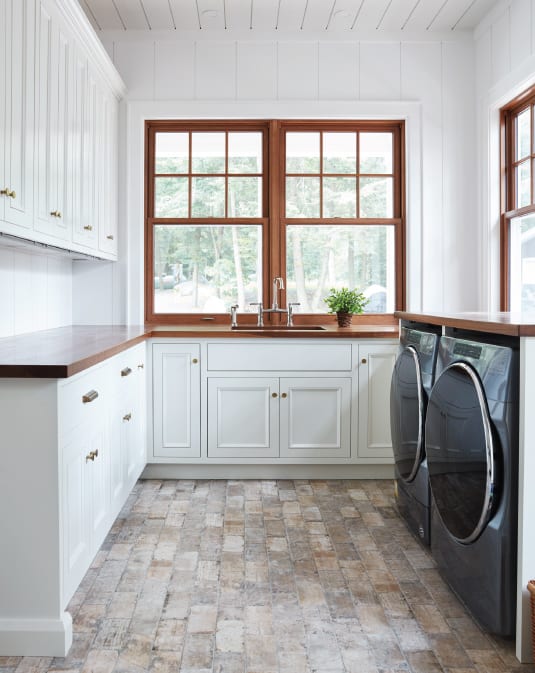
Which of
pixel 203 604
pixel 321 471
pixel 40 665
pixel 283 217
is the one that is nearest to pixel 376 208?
pixel 283 217

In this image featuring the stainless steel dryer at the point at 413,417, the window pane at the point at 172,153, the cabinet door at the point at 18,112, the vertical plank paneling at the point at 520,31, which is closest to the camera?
the cabinet door at the point at 18,112

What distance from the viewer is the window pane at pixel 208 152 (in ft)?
13.1

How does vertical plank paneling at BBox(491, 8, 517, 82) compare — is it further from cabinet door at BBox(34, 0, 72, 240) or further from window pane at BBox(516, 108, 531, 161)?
cabinet door at BBox(34, 0, 72, 240)

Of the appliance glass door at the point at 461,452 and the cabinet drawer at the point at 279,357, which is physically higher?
the cabinet drawer at the point at 279,357

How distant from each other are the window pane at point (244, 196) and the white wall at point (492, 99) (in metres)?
1.39

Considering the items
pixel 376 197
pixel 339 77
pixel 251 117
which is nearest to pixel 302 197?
pixel 376 197

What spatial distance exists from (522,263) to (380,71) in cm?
149

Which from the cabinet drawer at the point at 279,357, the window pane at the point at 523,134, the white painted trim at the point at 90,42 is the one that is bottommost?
the cabinet drawer at the point at 279,357

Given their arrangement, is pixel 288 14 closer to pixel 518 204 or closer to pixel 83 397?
pixel 518 204

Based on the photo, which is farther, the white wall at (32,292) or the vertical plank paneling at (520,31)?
the vertical plank paneling at (520,31)

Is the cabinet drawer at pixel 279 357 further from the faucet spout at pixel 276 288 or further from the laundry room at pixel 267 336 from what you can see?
the faucet spout at pixel 276 288

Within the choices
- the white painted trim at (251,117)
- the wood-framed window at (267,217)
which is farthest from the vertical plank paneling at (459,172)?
the wood-framed window at (267,217)

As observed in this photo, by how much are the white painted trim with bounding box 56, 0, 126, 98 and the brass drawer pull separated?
5.42ft

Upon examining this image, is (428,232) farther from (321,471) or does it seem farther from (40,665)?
(40,665)
